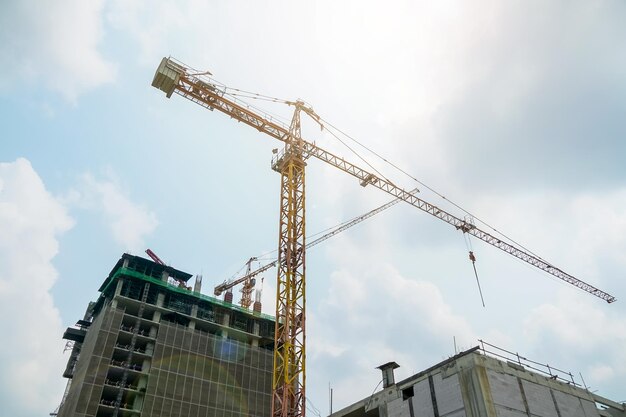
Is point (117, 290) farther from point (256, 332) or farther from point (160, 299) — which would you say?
point (256, 332)

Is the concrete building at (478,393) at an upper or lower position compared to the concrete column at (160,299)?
lower

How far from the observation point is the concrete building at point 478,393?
106 ft

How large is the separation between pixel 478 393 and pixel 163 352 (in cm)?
5537

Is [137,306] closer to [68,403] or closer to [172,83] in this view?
[68,403]

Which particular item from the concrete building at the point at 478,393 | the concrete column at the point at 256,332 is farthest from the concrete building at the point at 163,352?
the concrete building at the point at 478,393

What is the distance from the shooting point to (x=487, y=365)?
33.2 m

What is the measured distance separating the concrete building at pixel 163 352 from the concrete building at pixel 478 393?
42.1 meters

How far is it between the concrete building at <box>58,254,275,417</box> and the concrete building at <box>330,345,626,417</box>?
1656 inches

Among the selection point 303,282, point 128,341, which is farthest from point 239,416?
point 303,282

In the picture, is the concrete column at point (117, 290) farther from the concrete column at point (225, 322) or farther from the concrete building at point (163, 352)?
the concrete column at point (225, 322)

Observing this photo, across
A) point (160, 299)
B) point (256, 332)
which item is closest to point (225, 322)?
point (256, 332)

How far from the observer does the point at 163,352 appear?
7506 cm

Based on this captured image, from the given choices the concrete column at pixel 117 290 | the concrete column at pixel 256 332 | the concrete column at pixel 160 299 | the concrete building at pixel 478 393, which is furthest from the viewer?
the concrete column at pixel 256 332

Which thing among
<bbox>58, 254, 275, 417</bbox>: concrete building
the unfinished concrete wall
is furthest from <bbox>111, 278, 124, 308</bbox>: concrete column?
the unfinished concrete wall
